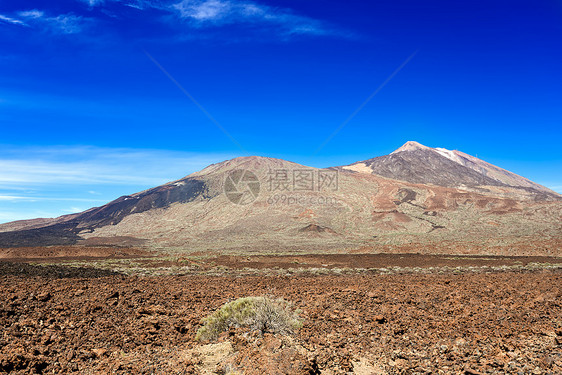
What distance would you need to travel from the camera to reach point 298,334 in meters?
7.02

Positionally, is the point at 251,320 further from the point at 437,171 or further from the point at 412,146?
the point at 412,146

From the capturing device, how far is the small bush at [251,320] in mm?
6821

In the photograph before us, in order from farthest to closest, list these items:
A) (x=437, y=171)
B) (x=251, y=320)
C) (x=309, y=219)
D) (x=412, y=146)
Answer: (x=412, y=146), (x=437, y=171), (x=309, y=219), (x=251, y=320)

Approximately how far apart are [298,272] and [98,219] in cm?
9743

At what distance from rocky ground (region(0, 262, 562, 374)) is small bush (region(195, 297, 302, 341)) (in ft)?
0.93

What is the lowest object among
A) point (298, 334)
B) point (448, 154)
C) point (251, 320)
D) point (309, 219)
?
point (298, 334)

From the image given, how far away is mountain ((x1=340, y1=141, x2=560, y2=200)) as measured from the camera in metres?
127

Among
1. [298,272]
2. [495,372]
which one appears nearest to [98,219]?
[298,272]

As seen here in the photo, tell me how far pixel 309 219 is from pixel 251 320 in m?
62.8

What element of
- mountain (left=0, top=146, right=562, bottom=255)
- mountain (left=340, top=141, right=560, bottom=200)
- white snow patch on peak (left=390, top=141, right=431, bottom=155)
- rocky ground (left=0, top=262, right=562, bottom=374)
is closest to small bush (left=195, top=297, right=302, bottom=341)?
rocky ground (left=0, top=262, right=562, bottom=374)

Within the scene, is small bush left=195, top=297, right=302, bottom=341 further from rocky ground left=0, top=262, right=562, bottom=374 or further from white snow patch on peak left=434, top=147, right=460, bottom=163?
white snow patch on peak left=434, top=147, right=460, bottom=163

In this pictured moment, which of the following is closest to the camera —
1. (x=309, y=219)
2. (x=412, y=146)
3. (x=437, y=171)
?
(x=309, y=219)

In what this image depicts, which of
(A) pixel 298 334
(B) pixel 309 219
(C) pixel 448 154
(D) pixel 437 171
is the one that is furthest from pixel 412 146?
(A) pixel 298 334

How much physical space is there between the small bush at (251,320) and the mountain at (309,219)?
3360 cm
